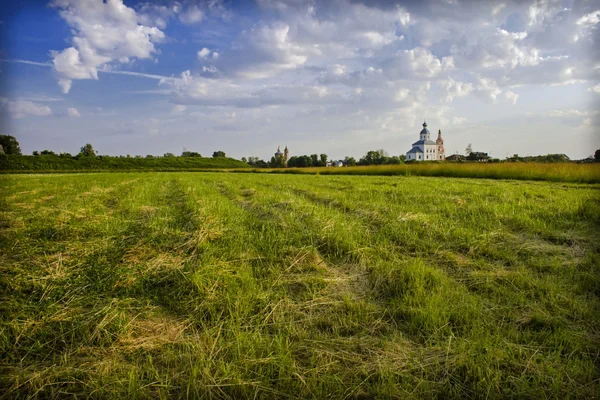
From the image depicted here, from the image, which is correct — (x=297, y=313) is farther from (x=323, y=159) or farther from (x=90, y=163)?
(x=323, y=159)

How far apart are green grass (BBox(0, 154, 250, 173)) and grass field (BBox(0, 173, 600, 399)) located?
2098 inches

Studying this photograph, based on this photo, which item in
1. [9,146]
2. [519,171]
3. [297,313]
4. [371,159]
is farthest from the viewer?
[371,159]

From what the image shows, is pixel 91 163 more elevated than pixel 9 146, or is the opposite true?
pixel 9 146

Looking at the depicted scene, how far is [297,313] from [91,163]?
6356 centimetres

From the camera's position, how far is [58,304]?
2.54 meters

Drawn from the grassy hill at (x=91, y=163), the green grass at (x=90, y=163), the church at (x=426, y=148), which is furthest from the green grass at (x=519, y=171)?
the church at (x=426, y=148)

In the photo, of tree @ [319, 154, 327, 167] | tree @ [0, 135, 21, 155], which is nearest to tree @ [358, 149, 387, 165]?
tree @ [319, 154, 327, 167]


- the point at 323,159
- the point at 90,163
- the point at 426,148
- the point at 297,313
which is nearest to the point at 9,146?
the point at 90,163

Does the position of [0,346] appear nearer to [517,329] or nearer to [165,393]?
[165,393]

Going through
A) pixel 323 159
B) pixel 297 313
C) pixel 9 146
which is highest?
pixel 323 159

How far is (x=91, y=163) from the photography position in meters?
53.8

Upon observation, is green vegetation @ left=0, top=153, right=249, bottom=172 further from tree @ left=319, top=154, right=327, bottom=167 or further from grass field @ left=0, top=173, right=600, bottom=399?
grass field @ left=0, top=173, right=600, bottom=399

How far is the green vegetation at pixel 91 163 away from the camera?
4600 cm

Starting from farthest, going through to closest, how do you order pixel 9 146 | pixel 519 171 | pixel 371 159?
pixel 371 159 → pixel 9 146 → pixel 519 171
